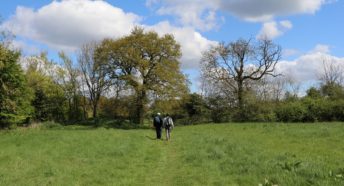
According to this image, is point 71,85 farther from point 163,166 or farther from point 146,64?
point 163,166

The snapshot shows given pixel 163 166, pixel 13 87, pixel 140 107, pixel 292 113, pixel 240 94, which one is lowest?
pixel 163 166

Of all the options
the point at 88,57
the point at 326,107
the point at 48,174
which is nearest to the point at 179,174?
the point at 48,174

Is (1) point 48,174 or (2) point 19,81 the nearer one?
(1) point 48,174

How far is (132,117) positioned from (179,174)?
5172cm

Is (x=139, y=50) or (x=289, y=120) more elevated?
(x=139, y=50)

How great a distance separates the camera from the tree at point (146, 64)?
57094 millimetres

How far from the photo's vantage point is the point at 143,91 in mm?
57656

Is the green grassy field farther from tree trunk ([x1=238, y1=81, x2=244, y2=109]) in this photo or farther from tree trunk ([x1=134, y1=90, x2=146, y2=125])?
tree trunk ([x1=238, y1=81, x2=244, y2=109])

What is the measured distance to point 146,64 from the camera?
57.4m

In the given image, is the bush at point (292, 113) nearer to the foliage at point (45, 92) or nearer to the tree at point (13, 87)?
the tree at point (13, 87)

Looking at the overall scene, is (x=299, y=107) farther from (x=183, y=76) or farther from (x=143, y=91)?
(x=143, y=91)

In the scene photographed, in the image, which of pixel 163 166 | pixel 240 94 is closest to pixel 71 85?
pixel 240 94

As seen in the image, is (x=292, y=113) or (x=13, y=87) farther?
(x=292, y=113)

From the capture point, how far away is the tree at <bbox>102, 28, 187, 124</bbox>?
5709cm
